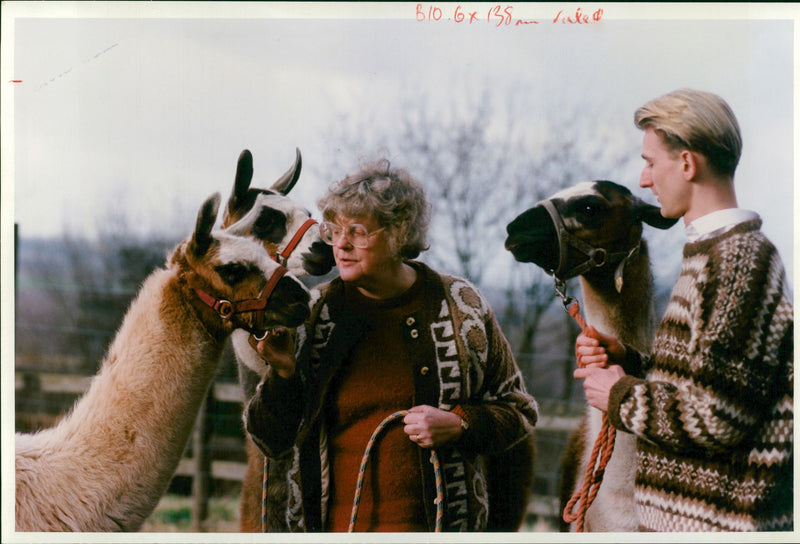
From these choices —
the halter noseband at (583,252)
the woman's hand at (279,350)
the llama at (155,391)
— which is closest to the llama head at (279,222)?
the llama at (155,391)

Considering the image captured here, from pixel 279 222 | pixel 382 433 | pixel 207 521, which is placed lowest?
pixel 207 521

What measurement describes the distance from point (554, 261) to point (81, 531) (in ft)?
7.85

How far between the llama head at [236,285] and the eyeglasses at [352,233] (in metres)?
0.26

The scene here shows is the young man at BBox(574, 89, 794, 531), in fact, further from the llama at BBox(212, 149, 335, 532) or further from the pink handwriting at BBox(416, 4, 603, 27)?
the llama at BBox(212, 149, 335, 532)

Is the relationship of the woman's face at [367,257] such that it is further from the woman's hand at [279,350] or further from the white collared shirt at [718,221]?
the white collared shirt at [718,221]

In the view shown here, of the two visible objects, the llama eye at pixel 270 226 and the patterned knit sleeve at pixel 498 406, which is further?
the llama eye at pixel 270 226

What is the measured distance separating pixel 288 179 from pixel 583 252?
1.38 m

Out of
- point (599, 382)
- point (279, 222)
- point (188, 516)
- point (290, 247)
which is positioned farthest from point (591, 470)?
point (188, 516)

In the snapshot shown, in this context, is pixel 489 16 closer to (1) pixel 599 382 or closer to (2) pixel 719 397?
(1) pixel 599 382

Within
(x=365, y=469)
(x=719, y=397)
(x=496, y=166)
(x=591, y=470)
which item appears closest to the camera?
(x=719, y=397)

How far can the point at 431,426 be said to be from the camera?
3.32 meters

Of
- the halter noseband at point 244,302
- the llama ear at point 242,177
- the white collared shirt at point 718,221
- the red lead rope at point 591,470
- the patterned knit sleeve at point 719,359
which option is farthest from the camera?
the llama ear at point 242,177

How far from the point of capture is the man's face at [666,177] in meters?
3.38

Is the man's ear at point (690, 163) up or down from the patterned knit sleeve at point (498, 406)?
up
